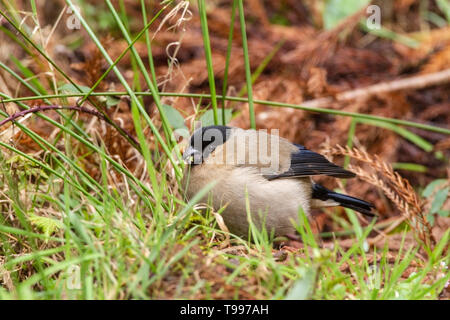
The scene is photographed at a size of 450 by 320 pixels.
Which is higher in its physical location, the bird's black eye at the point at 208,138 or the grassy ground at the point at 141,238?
the bird's black eye at the point at 208,138

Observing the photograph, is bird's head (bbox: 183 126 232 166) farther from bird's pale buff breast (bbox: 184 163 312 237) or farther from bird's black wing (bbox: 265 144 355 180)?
bird's black wing (bbox: 265 144 355 180)

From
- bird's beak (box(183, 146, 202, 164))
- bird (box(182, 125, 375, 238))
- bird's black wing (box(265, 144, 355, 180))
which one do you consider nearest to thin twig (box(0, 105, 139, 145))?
bird's beak (box(183, 146, 202, 164))

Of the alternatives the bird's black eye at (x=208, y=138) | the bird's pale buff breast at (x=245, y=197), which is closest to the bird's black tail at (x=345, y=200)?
the bird's pale buff breast at (x=245, y=197)

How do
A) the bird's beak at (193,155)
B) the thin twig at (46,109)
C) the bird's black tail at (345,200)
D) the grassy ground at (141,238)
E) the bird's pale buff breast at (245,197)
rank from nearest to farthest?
the grassy ground at (141,238) < the thin twig at (46,109) < the bird's pale buff breast at (245,197) < the bird's beak at (193,155) < the bird's black tail at (345,200)

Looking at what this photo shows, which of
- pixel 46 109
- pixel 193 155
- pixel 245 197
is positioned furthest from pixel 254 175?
pixel 46 109

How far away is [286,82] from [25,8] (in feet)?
8.31

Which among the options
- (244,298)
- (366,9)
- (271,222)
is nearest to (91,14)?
(366,9)

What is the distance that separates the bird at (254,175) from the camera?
298 cm

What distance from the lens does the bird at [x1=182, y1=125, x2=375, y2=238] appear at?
298cm

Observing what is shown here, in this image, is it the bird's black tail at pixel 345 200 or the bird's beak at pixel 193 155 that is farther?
the bird's black tail at pixel 345 200

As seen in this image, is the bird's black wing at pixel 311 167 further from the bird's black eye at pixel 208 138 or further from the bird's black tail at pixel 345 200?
A: the bird's black eye at pixel 208 138

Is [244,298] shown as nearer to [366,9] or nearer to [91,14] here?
[366,9]

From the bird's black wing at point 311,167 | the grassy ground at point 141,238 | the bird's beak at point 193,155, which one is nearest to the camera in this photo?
the grassy ground at point 141,238
